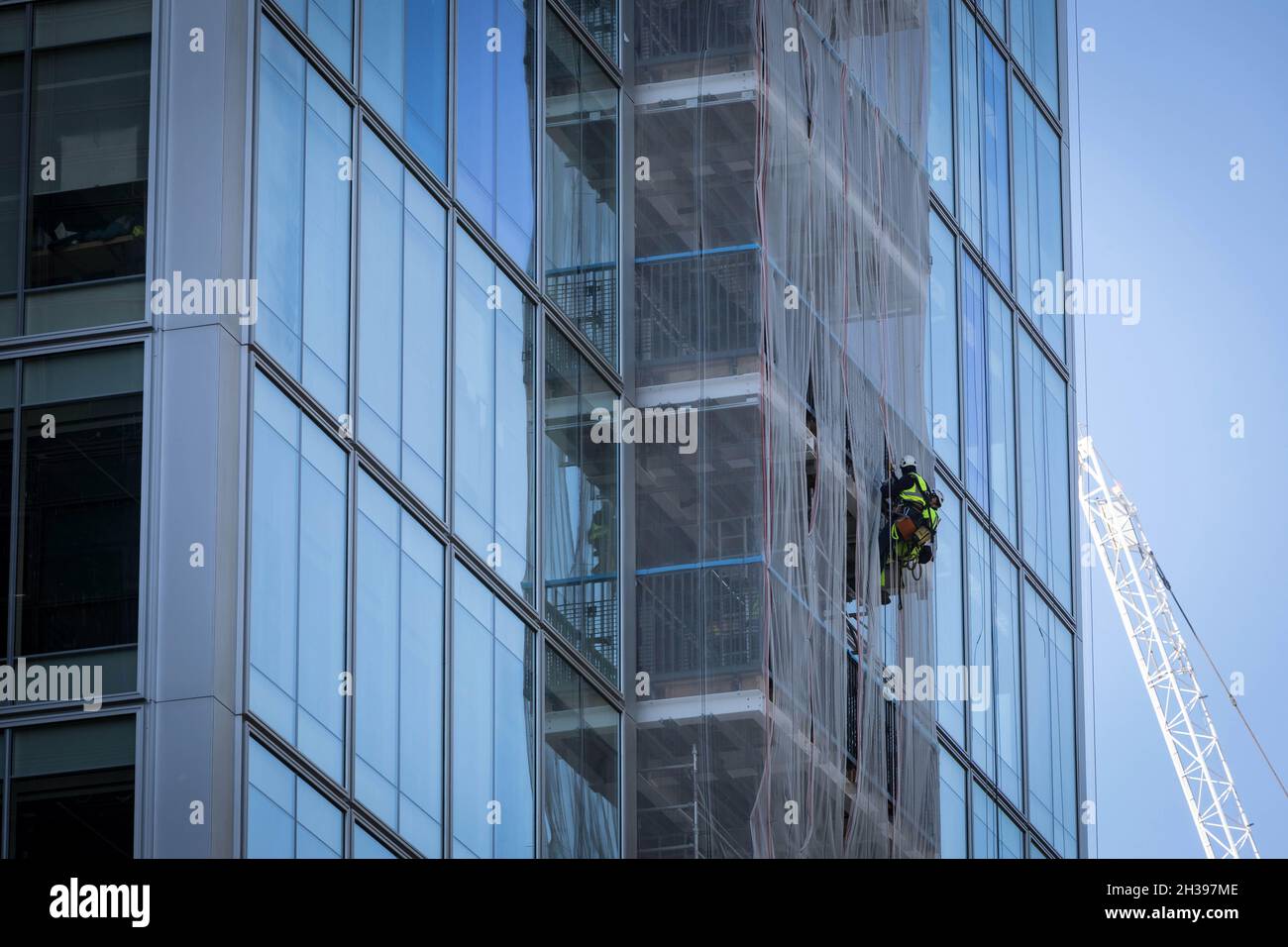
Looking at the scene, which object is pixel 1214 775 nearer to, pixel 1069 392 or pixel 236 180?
pixel 1069 392

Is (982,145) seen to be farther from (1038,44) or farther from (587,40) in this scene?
(587,40)

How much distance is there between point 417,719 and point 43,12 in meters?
7.94

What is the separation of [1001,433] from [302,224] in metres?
16.8

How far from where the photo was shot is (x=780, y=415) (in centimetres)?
2989

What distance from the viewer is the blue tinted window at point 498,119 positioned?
2688cm

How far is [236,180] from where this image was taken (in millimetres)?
21844

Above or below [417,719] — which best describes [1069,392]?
above

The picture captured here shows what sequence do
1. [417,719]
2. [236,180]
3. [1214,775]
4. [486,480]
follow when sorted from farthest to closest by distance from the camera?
[1214,775] → [486,480] → [417,719] → [236,180]

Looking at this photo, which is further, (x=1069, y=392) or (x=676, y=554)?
(x=1069, y=392)

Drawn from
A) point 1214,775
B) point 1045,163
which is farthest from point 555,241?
point 1214,775

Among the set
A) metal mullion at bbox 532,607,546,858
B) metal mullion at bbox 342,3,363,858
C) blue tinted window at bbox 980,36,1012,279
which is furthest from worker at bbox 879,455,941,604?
metal mullion at bbox 342,3,363,858

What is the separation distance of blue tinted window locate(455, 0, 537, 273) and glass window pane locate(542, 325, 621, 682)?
158cm
